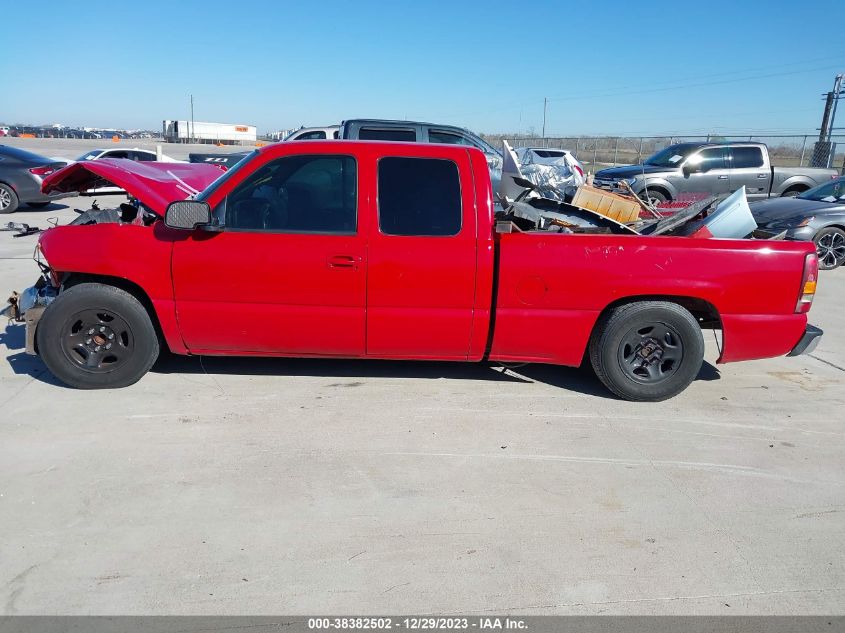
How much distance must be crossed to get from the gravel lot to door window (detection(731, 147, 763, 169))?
11.8 m

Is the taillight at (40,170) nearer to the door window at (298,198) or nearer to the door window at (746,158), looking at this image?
the door window at (298,198)

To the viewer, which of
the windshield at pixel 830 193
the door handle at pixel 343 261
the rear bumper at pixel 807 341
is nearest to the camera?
the door handle at pixel 343 261

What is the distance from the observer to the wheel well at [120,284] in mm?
4824

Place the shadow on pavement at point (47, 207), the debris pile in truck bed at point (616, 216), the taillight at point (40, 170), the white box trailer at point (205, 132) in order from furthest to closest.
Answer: the white box trailer at point (205, 132) < the shadow on pavement at point (47, 207) < the taillight at point (40, 170) < the debris pile in truck bed at point (616, 216)

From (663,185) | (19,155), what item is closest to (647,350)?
(663,185)

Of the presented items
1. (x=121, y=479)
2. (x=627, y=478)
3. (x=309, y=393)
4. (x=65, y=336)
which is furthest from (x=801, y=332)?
(x=65, y=336)

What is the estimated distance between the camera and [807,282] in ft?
15.9

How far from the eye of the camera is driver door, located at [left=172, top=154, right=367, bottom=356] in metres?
4.60

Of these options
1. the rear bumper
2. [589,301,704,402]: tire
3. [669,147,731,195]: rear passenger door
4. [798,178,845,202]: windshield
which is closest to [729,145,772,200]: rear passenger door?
[669,147,731,195]: rear passenger door

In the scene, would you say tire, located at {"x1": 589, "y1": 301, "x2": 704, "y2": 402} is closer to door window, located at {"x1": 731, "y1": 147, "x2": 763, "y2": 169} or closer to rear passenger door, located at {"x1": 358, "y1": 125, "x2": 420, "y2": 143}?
rear passenger door, located at {"x1": 358, "y1": 125, "x2": 420, "y2": 143}

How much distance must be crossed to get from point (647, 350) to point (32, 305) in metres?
4.51

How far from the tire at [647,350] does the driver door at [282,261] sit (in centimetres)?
177
